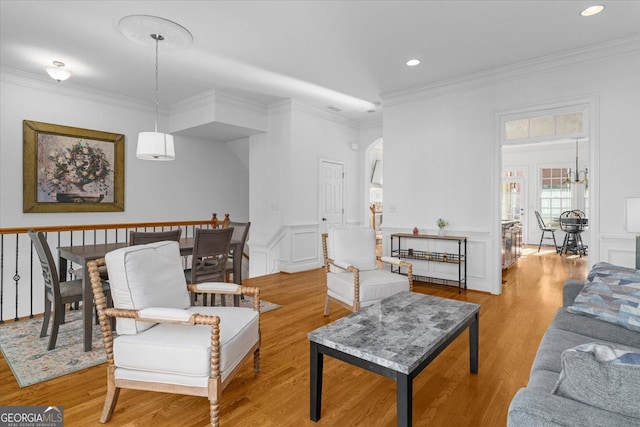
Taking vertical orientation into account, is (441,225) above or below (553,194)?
below

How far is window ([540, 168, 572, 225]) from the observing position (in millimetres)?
9336

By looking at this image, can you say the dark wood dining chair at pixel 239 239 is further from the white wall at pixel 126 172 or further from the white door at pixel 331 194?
the white wall at pixel 126 172

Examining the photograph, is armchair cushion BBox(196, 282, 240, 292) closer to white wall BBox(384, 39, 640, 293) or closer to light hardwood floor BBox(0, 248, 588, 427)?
light hardwood floor BBox(0, 248, 588, 427)

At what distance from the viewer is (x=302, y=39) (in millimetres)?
3754

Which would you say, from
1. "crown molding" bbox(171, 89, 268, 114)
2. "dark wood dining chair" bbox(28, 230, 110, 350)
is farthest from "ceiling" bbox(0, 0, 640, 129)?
"dark wood dining chair" bbox(28, 230, 110, 350)

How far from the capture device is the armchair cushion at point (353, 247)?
12.0 feet

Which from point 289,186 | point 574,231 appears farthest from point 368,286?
point 574,231

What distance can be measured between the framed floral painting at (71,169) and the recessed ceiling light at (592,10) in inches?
251

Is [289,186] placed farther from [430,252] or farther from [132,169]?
[132,169]

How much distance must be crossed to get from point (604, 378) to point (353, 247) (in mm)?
2799

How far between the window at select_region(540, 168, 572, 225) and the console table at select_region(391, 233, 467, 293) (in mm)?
6342

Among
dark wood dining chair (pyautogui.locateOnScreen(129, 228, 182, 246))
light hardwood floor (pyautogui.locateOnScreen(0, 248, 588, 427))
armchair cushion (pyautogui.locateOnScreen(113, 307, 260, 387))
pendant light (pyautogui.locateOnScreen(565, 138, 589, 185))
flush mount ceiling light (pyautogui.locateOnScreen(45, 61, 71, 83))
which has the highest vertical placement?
flush mount ceiling light (pyautogui.locateOnScreen(45, 61, 71, 83))

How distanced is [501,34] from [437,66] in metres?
0.93

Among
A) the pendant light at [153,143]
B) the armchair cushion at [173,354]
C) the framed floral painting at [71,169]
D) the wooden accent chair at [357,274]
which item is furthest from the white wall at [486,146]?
the framed floral painting at [71,169]
